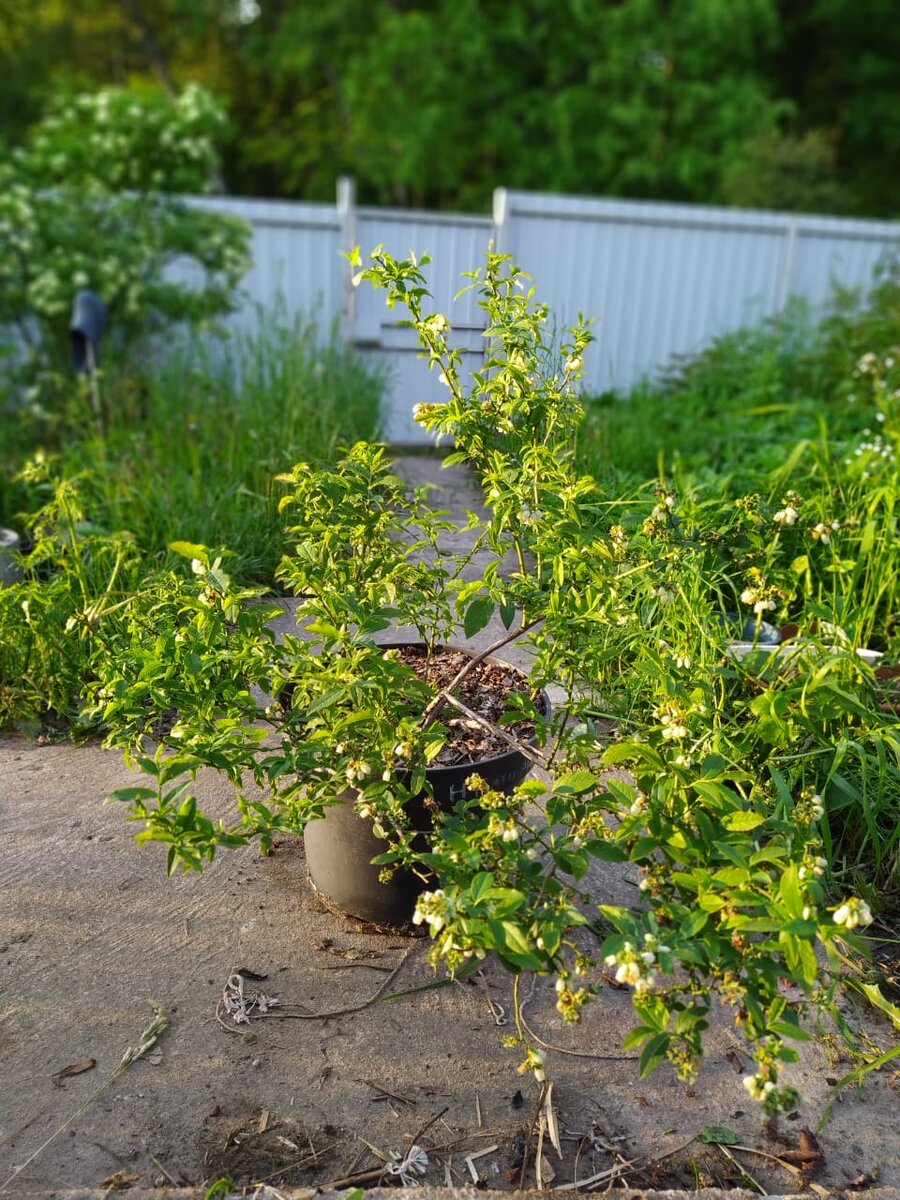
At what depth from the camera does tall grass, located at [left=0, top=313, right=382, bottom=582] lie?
138 inches

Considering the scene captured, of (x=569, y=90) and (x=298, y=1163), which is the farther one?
(x=569, y=90)

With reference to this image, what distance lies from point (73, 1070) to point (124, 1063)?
0.08 m

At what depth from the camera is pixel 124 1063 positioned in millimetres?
1714

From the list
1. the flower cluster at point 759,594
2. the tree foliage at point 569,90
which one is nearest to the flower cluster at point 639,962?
the flower cluster at point 759,594

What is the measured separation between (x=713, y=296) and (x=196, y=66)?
14.4 metres

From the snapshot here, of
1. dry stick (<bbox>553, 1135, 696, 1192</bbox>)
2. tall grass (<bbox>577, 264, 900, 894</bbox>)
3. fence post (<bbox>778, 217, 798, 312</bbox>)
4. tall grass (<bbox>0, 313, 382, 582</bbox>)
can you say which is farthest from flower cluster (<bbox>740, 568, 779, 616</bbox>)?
fence post (<bbox>778, 217, 798, 312</bbox>)

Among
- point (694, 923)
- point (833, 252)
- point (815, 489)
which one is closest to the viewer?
point (694, 923)

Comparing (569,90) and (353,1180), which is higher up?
(569,90)

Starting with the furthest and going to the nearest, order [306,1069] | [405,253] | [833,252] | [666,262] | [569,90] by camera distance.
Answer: [569,90] → [833,252] → [666,262] → [405,253] → [306,1069]

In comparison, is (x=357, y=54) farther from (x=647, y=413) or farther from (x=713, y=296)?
(x=647, y=413)

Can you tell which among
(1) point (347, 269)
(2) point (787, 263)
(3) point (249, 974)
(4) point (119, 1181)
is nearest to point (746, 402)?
(1) point (347, 269)

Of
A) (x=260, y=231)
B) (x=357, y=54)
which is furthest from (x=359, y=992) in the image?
(x=357, y=54)

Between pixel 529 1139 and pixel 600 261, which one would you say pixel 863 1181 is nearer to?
pixel 529 1139

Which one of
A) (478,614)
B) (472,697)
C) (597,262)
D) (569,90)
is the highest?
(569,90)
